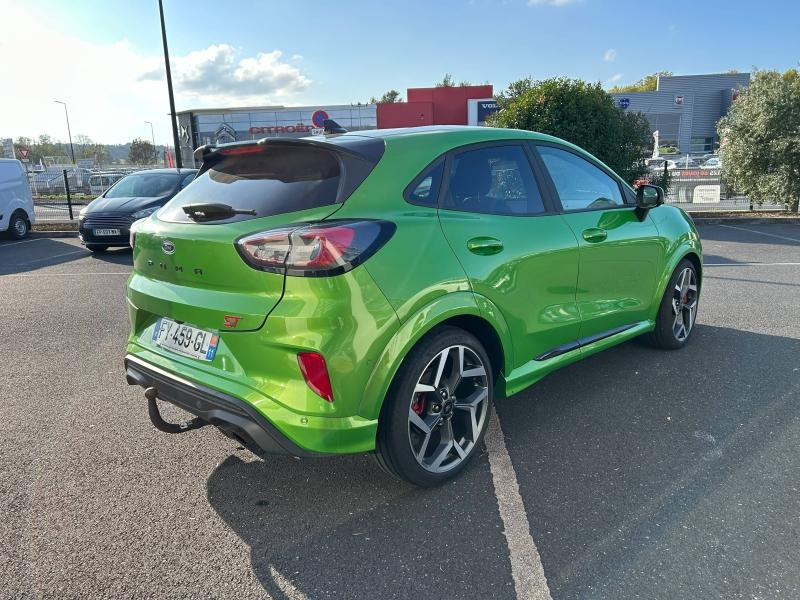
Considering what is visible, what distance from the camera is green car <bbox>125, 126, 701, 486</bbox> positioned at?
2.36 m

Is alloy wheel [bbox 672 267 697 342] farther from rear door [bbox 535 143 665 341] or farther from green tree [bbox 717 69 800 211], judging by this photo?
green tree [bbox 717 69 800 211]

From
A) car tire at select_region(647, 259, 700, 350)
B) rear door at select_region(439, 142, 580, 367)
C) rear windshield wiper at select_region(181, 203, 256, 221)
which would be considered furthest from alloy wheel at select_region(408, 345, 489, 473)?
car tire at select_region(647, 259, 700, 350)

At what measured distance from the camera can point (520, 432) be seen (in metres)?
3.43

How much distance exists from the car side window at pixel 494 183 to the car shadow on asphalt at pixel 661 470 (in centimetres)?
134

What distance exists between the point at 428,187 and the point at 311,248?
780mm

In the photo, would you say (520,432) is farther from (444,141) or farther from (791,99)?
(791,99)

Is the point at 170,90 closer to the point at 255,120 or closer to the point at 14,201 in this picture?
the point at 14,201

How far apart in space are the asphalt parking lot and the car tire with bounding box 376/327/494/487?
152 mm

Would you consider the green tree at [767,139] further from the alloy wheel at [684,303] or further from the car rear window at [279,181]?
the car rear window at [279,181]

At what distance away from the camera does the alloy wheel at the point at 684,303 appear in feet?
15.3

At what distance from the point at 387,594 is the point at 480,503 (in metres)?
0.72

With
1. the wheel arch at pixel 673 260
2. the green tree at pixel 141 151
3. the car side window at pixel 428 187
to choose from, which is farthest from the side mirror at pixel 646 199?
the green tree at pixel 141 151

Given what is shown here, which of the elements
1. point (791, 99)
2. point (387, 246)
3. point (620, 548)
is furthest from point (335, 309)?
point (791, 99)

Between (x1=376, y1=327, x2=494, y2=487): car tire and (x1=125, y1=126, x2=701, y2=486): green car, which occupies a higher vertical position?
(x1=125, y1=126, x2=701, y2=486): green car
